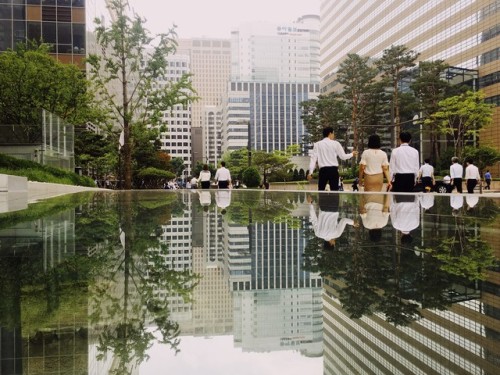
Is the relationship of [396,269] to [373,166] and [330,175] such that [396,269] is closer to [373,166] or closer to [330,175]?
[373,166]

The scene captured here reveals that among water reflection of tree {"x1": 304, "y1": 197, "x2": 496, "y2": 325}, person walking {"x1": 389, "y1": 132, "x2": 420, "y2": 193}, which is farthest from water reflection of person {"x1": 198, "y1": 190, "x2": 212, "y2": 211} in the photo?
water reflection of tree {"x1": 304, "y1": 197, "x2": 496, "y2": 325}

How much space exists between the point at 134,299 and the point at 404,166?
917 cm

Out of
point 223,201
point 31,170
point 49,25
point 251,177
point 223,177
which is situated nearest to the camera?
point 223,201

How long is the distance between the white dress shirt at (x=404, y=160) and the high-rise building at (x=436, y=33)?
3979 centimetres

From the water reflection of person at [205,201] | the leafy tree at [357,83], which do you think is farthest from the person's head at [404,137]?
the leafy tree at [357,83]

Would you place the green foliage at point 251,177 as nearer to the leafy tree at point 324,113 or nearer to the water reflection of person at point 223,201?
the leafy tree at point 324,113

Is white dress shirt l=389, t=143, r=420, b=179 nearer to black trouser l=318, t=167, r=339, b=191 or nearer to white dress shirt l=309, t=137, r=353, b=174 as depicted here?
white dress shirt l=309, t=137, r=353, b=174

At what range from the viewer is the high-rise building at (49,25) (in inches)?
1582

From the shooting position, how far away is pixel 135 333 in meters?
1.41

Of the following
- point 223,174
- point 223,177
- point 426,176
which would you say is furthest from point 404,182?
point 223,177

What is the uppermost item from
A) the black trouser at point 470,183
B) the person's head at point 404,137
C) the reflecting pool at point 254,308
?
the person's head at point 404,137

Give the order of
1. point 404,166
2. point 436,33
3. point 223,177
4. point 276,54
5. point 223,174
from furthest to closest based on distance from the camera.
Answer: point 276,54 → point 436,33 → point 223,177 → point 223,174 → point 404,166

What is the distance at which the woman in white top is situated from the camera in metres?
9.71

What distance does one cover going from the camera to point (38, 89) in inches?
1067
